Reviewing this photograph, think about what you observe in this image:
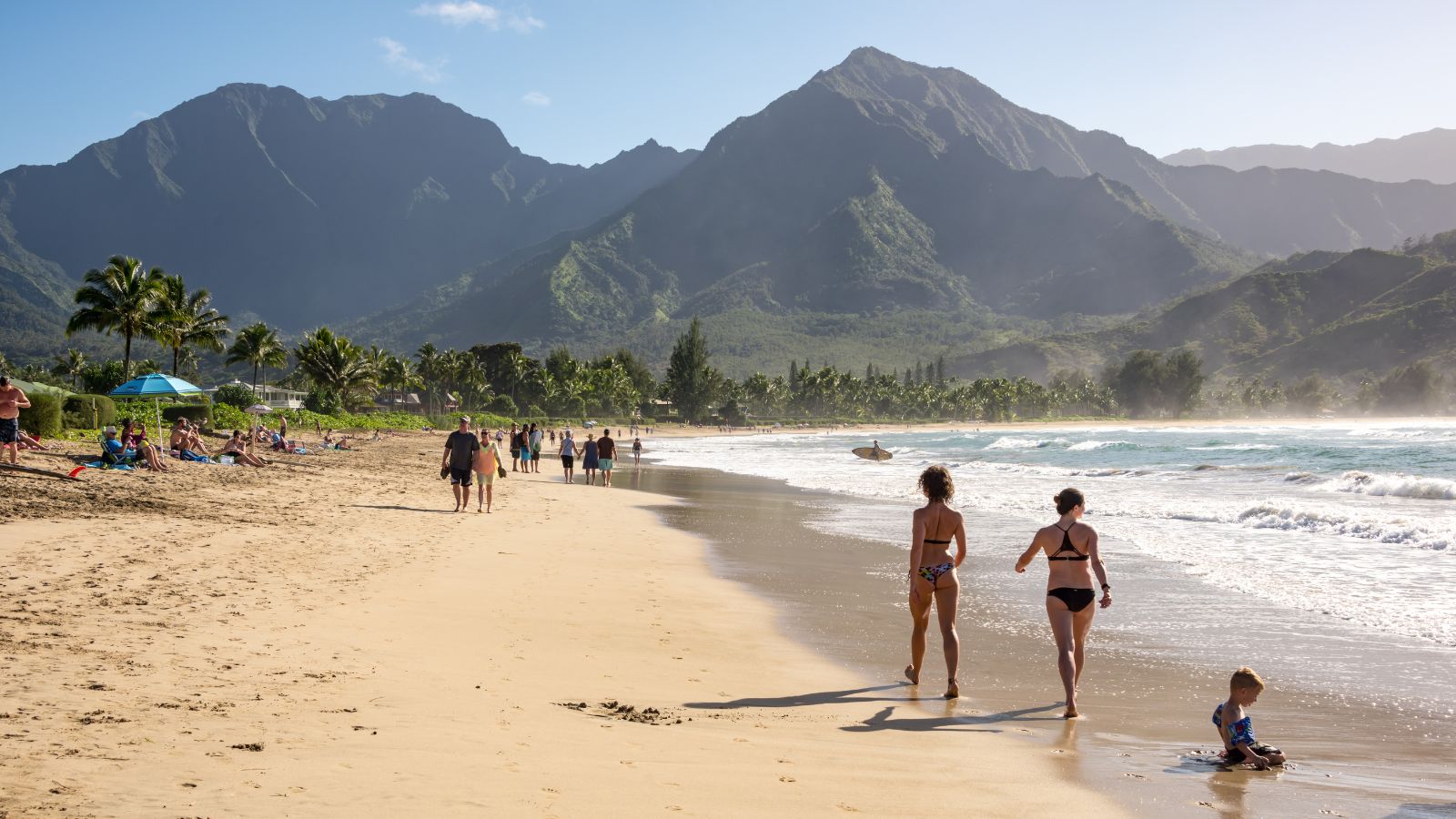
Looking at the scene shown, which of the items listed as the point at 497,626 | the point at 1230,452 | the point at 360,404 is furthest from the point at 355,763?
the point at 360,404

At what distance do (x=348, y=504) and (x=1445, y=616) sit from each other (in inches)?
610

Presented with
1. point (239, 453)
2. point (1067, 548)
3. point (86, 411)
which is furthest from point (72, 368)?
point (1067, 548)

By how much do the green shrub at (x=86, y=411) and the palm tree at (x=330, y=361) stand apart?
124 ft

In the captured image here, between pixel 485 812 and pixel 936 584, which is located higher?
pixel 936 584

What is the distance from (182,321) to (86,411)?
21.7m

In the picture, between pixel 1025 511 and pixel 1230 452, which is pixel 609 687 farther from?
pixel 1230 452

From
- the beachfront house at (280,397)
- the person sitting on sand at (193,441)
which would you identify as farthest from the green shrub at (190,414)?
the beachfront house at (280,397)

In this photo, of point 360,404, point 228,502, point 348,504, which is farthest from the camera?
point 360,404

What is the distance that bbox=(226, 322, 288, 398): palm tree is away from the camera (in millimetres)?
68438

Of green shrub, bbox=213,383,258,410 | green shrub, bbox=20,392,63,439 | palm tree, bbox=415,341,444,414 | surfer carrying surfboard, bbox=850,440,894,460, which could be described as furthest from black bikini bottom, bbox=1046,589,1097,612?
palm tree, bbox=415,341,444,414

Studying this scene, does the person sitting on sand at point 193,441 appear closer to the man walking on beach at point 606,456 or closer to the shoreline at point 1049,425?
the man walking on beach at point 606,456

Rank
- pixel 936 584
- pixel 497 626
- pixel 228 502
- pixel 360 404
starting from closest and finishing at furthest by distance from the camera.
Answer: pixel 936 584
pixel 497 626
pixel 228 502
pixel 360 404

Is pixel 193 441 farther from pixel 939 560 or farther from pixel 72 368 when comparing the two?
pixel 72 368

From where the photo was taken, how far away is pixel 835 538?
1645 cm
